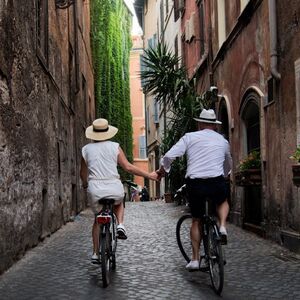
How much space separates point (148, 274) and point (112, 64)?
26399 mm

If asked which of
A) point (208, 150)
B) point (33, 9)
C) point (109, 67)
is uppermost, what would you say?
point (109, 67)

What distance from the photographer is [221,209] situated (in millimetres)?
5898

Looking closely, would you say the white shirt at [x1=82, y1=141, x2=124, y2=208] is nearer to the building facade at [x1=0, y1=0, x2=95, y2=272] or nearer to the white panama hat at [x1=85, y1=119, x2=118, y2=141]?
the white panama hat at [x1=85, y1=119, x2=118, y2=141]

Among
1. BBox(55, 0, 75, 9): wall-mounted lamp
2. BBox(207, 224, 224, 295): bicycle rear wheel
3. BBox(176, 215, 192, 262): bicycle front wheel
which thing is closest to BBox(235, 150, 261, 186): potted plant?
BBox(176, 215, 192, 262): bicycle front wheel

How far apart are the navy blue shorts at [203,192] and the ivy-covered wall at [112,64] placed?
2205 cm

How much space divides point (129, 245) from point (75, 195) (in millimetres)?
7153

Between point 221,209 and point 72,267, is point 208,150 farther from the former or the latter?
point 72,267

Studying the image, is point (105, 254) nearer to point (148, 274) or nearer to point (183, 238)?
point (148, 274)

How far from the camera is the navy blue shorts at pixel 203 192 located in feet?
19.1

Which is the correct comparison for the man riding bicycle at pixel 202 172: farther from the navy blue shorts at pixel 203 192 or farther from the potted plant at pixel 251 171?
the potted plant at pixel 251 171

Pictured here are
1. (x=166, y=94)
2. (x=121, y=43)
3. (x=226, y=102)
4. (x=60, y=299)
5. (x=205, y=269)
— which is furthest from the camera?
(x=121, y=43)

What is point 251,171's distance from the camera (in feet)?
33.4

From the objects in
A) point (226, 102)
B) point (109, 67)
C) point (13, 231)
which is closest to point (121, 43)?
point (109, 67)

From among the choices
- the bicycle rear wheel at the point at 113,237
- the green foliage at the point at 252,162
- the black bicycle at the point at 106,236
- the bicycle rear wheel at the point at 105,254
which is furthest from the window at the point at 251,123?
the bicycle rear wheel at the point at 105,254
